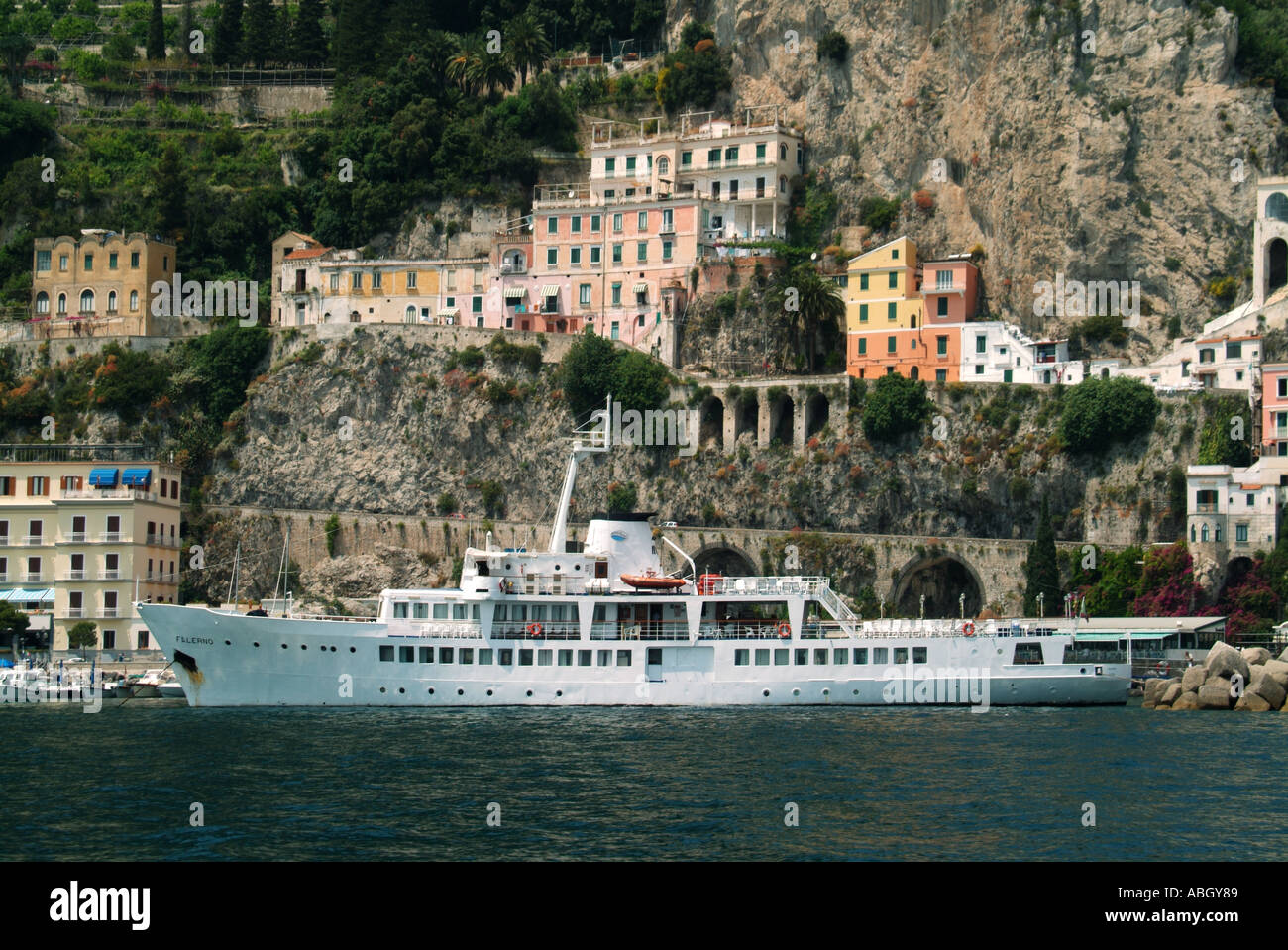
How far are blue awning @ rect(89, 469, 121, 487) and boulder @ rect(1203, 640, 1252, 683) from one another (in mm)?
47517

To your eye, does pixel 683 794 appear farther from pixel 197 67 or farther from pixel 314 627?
pixel 197 67

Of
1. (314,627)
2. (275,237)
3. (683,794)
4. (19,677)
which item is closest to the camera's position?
(683,794)

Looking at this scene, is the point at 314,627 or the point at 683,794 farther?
the point at 314,627

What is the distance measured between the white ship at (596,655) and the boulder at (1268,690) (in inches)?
173

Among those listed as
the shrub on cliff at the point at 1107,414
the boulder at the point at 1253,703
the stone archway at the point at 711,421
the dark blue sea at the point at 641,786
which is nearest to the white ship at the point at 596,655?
the dark blue sea at the point at 641,786

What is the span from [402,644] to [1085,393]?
33613 millimetres

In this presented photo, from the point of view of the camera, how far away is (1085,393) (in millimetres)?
76188

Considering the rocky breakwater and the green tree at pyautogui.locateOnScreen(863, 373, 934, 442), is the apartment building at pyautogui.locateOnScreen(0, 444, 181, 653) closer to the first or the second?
the green tree at pyautogui.locateOnScreen(863, 373, 934, 442)

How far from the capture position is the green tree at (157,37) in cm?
12112

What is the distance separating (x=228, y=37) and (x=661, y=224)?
42884 mm

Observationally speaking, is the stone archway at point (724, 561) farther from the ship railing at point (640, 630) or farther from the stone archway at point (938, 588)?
the ship railing at point (640, 630)

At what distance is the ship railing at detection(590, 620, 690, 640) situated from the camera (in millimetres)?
60406

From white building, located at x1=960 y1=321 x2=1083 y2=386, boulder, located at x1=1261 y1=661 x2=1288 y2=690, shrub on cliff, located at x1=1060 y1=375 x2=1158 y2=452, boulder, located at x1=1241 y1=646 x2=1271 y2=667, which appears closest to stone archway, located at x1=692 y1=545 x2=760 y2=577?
white building, located at x1=960 y1=321 x2=1083 y2=386

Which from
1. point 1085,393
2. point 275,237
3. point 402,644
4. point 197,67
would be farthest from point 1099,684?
point 197,67
